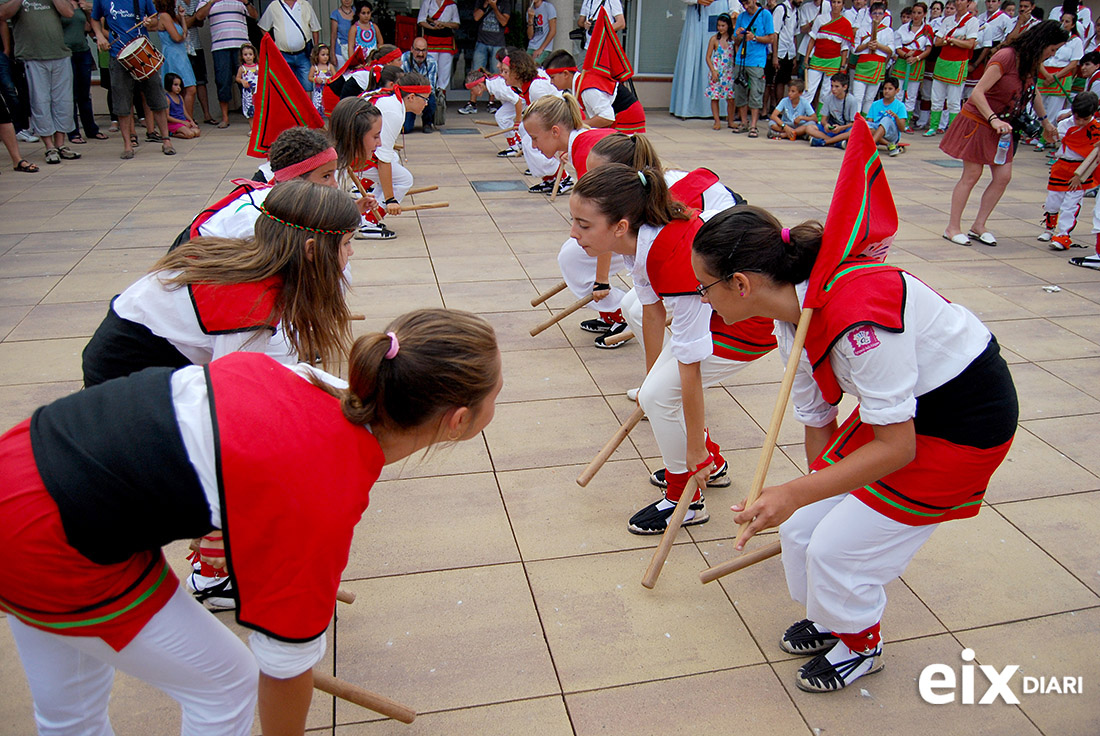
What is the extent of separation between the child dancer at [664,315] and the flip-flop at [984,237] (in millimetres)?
4935

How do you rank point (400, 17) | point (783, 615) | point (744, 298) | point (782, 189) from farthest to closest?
point (400, 17) → point (782, 189) → point (783, 615) → point (744, 298)

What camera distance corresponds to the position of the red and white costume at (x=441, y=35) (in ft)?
39.9

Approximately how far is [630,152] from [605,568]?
1869 mm

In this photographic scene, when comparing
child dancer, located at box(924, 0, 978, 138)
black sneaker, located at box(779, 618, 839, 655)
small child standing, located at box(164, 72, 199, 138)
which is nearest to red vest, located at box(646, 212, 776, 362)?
black sneaker, located at box(779, 618, 839, 655)

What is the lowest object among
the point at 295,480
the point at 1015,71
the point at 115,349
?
the point at 115,349

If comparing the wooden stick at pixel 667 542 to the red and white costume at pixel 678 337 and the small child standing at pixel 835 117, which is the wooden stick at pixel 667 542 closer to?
the red and white costume at pixel 678 337

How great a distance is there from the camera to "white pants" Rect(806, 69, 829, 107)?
12.2m

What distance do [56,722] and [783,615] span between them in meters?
2.23

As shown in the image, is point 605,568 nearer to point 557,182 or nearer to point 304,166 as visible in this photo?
point 304,166

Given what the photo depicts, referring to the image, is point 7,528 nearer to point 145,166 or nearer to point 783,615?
point 783,615

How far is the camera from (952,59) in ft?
40.9

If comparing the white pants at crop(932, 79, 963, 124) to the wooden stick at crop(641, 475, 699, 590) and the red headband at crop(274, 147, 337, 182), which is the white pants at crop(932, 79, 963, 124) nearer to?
the red headband at crop(274, 147, 337, 182)

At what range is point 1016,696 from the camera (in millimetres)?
2594

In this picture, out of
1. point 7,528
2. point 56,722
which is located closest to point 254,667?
point 56,722
